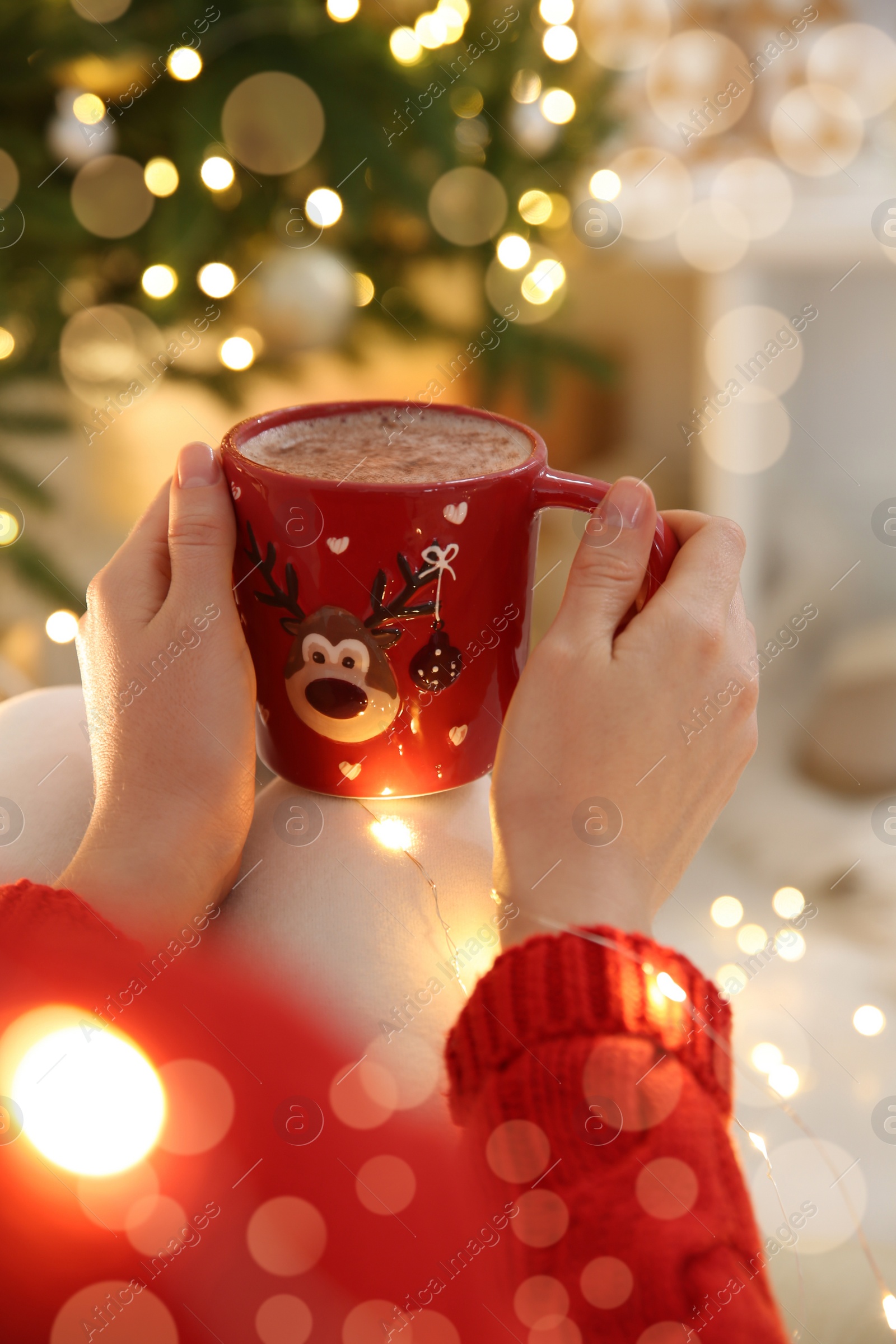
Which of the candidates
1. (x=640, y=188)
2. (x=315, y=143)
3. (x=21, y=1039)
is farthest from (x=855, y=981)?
(x=640, y=188)

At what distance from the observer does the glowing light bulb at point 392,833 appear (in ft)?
2.03

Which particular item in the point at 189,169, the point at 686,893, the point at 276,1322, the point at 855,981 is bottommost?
the point at 686,893

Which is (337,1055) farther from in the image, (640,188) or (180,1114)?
(640,188)

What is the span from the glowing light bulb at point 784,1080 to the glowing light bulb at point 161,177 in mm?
1108

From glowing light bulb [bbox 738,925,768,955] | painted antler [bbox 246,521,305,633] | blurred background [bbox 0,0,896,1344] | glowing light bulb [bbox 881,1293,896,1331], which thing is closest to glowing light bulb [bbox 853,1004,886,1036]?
blurred background [bbox 0,0,896,1344]

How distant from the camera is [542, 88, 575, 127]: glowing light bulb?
1309 mm

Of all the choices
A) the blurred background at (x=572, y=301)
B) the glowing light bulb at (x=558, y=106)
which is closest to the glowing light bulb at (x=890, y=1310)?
the blurred background at (x=572, y=301)

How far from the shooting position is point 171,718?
606 mm

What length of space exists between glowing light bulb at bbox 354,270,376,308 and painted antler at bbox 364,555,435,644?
2.65ft

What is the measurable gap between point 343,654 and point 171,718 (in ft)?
0.39

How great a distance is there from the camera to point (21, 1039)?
0.47 metres

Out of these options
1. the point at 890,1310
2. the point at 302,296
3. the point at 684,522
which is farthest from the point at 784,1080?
the point at 302,296

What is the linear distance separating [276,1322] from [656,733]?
356mm

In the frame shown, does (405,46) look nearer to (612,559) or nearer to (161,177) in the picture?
(161,177)
